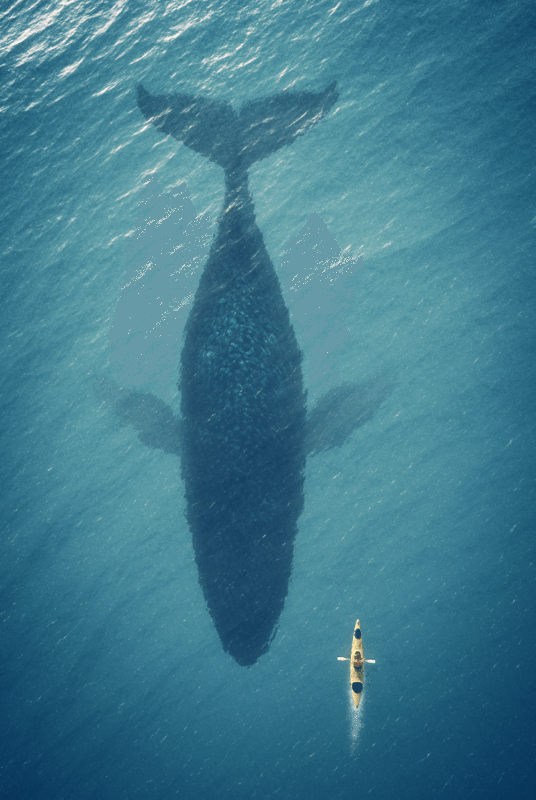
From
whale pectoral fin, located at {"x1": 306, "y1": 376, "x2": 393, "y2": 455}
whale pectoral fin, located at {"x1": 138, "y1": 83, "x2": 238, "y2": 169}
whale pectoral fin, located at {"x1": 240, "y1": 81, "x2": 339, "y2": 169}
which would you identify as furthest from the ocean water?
whale pectoral fin, located at {"x1": 138, "y1": 83, "x2": 238, "y2": 169}

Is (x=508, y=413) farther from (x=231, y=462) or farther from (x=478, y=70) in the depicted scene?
(x=478, y=70)

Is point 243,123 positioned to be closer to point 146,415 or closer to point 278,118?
point 278,118

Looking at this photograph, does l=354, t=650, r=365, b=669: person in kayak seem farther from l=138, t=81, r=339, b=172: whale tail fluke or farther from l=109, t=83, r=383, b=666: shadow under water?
l=138, t=81, r=339, b=172: whale tail fluke

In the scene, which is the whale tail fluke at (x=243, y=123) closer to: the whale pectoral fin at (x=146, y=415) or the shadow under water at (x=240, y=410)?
the shadow under water at (x=240, y=410)

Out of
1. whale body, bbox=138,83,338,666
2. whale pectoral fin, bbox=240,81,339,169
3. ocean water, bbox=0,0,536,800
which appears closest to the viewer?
whale body, bbox=138,83,338,666

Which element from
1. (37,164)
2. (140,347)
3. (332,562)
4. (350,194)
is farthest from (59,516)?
(350,194)

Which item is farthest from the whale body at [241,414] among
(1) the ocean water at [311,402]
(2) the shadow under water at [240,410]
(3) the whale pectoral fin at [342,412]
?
(1) the ocean water at [311,402]
